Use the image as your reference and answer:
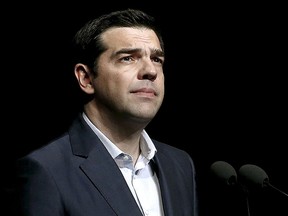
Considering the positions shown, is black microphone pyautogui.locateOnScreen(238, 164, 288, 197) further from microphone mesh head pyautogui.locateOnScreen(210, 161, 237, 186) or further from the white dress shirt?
the white dress shirt

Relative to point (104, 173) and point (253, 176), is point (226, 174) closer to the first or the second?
point (253, 176)

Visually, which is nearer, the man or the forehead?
the man

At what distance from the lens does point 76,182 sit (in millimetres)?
1451

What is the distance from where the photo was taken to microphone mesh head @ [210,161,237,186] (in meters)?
1.50

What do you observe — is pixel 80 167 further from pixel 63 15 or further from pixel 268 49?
pixel 268 49

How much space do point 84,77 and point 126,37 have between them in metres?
0.23

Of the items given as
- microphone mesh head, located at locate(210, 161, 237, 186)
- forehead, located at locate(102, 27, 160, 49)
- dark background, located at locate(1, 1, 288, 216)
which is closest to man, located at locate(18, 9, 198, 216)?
forehead, located at locate(102, 27, 160, 49)

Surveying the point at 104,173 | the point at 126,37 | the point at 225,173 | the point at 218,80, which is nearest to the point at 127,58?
the point at 126,37

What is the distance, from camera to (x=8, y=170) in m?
2.00

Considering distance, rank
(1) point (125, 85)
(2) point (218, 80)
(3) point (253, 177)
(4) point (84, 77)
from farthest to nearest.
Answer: (2) point (218, 80) → (4) point (84, 77) → (1) point (125, 85) → (3) point (253, 177)

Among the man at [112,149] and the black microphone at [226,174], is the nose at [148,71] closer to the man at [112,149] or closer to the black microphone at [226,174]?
the man at [112,149]

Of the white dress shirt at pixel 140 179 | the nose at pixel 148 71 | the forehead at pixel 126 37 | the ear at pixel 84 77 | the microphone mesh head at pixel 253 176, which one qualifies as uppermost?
the forehead at pixel 126 37

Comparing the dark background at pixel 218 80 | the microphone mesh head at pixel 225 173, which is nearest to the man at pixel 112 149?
the microphone mesh head at pixel 225 173

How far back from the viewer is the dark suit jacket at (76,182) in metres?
1.38
